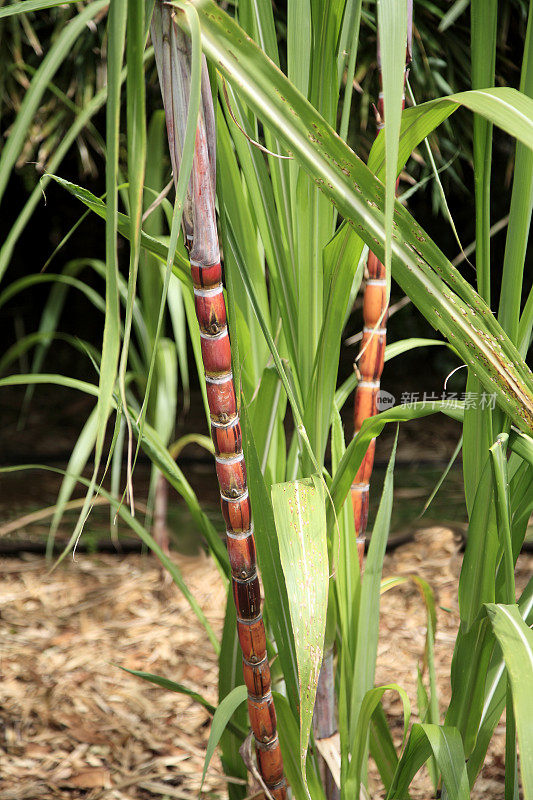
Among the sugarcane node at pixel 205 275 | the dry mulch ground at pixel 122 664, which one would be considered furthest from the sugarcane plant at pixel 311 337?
the dry mulch ground at pixel 122 664

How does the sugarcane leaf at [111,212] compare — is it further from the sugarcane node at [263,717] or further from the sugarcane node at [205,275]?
the sugarcane node at [263,717]

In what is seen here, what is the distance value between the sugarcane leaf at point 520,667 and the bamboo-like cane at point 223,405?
156 millimetres

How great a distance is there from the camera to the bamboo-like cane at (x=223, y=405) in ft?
1.09

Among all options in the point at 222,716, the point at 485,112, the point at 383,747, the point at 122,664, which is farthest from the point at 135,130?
the point at 122,664

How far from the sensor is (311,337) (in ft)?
1.46

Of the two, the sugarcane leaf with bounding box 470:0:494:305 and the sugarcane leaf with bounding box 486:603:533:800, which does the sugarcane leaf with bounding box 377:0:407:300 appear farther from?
the sugarcane leaf with bounding box 486:603:533:800

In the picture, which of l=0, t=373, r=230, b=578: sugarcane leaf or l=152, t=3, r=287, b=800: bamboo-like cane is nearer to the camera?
l=152, t=3, r=287, b=800: bamboo-like cane

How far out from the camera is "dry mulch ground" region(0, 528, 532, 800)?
754 millimetres

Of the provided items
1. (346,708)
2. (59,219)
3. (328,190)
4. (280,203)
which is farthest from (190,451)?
(328,190)

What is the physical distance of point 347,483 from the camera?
0.44 metres

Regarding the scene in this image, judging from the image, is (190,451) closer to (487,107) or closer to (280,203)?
(280,203)

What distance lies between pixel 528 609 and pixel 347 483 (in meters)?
0.17

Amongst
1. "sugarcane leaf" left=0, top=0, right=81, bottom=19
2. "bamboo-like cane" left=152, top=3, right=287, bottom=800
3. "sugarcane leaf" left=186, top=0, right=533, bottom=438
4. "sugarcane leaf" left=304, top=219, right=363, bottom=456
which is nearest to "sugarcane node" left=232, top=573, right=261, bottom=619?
"bamboo-like cane" left=152, top=3, right=287, bottom=800

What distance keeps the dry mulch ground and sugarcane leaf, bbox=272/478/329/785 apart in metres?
0.31
